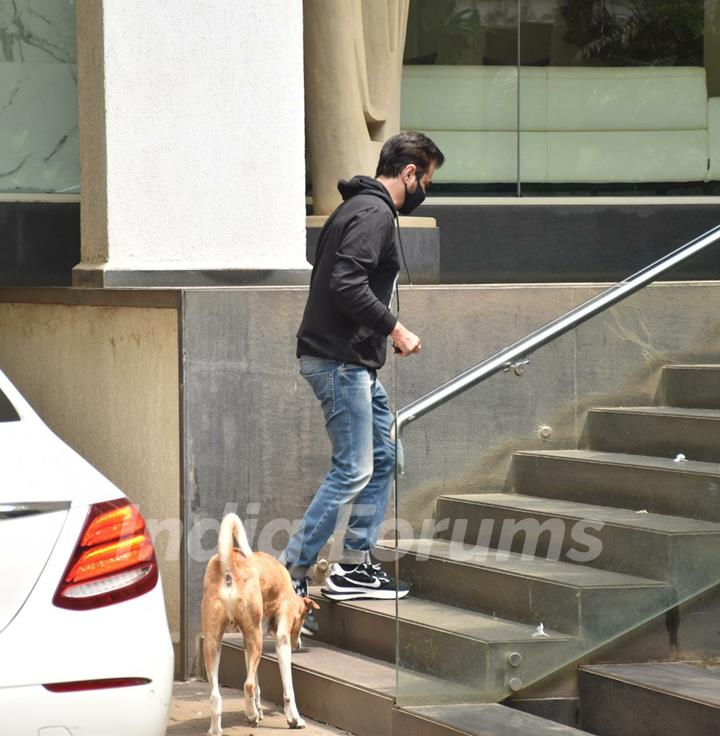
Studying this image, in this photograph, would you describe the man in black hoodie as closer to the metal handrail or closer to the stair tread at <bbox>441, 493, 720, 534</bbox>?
the metal handrail

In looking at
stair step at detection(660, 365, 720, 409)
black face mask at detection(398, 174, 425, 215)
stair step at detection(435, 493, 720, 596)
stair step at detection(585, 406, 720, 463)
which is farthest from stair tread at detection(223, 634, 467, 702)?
black face mask at detection(398, 174, 425, 215)

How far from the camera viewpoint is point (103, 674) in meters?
4.28

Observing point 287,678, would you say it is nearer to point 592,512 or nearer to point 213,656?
point 213,656

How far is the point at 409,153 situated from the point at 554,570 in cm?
197

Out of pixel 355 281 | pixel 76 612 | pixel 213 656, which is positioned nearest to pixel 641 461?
pixel 355 281

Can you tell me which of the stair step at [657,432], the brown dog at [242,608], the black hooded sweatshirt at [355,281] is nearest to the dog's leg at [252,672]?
the brown dog at [242,608]

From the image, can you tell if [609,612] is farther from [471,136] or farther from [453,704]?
[471,136]

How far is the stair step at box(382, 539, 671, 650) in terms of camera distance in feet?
21.0

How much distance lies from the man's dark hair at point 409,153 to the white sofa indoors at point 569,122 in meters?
5.32

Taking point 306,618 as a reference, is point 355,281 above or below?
above

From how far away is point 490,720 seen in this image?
19.6ft

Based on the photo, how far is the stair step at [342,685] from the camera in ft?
20.5

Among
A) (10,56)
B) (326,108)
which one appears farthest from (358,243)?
(10,56)

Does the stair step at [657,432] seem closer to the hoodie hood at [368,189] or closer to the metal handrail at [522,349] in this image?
the metal handrail at [522,349]
